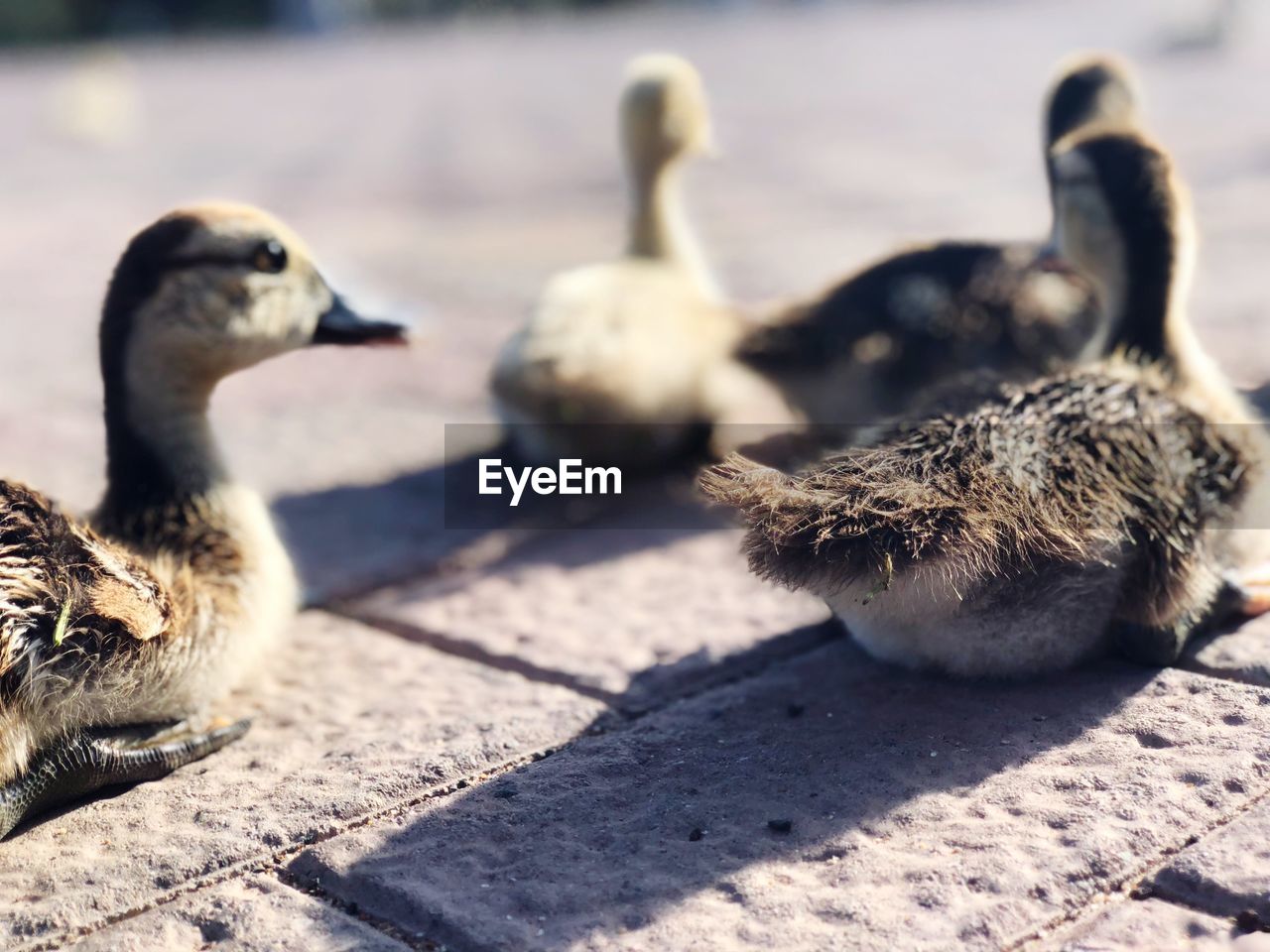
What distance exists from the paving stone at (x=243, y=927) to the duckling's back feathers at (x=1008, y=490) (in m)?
1.06

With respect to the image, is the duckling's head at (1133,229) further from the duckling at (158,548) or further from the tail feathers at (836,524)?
the duckling at (158,548)

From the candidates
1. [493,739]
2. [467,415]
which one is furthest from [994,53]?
[493,739]

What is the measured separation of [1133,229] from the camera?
4262 millimetres

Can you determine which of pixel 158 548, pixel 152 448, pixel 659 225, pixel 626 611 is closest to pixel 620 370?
pixel 626 611

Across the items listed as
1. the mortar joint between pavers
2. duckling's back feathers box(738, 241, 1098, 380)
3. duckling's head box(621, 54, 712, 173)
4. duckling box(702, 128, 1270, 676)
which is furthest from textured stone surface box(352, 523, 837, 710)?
duckling's head box(621, 54, 712, 173)

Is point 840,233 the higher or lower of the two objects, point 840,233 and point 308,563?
the higher

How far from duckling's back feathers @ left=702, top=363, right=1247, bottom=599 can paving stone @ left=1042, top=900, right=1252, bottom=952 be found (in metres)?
0.76

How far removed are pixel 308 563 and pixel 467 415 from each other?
1780 millimetres

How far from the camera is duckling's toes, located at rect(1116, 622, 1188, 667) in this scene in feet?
11.6

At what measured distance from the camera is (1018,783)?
304cm

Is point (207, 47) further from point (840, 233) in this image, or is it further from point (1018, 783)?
point (1018, 783)

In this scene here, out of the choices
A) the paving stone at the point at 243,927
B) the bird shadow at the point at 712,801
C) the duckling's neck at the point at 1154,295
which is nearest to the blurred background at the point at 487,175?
the bird shadow at the point at 712,801

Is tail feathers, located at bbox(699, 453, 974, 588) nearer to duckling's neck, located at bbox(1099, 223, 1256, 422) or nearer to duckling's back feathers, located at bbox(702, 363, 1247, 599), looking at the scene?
duckling's back feathers, located at bbox(702, 363, 1247, 599)

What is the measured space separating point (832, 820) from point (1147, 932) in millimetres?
647
